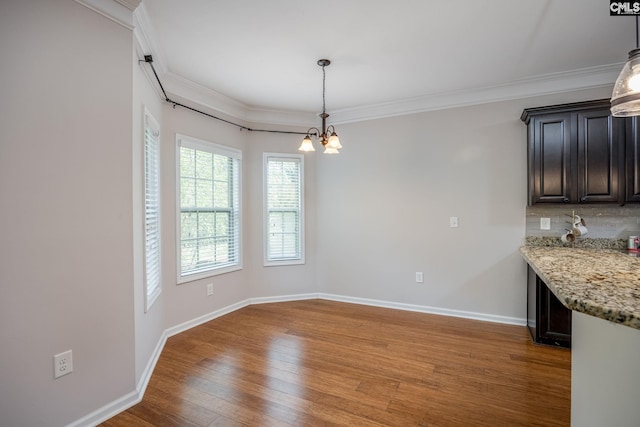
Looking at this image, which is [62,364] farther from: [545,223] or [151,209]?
[545,223]

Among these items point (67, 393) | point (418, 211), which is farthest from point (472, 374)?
point (67, 393)

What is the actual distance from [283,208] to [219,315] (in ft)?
5.34

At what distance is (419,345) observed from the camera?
2.98 metres

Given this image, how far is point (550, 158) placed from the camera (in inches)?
121

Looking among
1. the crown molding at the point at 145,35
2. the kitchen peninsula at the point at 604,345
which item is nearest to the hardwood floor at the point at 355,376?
the kitchen peninsula at the point at 604,345

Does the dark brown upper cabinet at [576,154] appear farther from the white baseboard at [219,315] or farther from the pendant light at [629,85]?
the pendant light at [629,85]

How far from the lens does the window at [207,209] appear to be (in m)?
3.38

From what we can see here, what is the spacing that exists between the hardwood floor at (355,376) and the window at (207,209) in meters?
0.72

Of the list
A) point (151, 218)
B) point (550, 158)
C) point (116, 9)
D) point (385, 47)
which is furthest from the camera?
point (550, 158)

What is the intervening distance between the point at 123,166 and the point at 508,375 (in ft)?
10.6

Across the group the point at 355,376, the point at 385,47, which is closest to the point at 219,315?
the point at 355,376

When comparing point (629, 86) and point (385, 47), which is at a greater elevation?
point (385, 47)

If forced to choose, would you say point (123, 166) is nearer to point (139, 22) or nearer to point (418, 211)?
point (139, 22)

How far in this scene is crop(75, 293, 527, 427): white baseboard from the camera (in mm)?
1957
